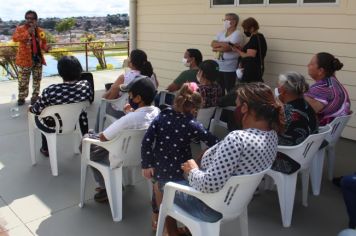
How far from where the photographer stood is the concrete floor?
240 cm

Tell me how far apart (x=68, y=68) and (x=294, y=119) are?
1883 mm


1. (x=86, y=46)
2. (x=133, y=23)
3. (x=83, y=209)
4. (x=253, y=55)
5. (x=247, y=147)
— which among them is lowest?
(x=83, y=209)

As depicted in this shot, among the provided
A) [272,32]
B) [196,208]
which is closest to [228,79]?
[272,32]

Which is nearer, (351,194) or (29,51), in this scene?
(351,194)

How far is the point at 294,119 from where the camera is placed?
2.40 meters

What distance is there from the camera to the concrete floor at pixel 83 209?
2398 millimetres

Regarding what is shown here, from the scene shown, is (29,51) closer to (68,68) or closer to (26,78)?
(26,78)

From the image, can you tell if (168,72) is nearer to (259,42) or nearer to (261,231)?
(259,42)

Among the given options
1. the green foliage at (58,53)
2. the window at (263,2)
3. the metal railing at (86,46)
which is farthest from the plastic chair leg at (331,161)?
the green foliage at (58,53)

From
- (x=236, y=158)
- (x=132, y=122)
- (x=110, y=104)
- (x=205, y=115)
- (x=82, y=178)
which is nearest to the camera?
(x=236, y=158)

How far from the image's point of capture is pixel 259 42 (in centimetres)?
437

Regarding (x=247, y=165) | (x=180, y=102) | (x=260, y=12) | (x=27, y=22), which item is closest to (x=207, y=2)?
(x=260, y=12)

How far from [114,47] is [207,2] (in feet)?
16.1

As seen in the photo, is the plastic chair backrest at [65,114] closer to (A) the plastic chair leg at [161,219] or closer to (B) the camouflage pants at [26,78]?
(A) the plastic chair leg at [161,219]
